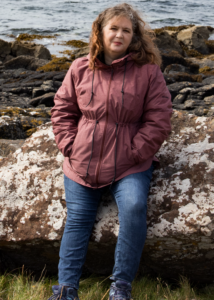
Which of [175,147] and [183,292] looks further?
[175,147]

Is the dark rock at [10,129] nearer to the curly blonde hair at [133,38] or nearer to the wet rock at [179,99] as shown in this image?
the curly blonde hair at [133,38]

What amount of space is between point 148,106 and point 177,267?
166 centimetres

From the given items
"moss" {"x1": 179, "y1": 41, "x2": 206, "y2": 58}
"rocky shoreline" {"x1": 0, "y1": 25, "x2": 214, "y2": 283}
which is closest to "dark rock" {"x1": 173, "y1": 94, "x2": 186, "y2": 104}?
"rocky shoreline" {"x1": 0, "y1": 25, "x2": 214, "y2": 283}

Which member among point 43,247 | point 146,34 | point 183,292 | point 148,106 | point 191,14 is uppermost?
point 191,14

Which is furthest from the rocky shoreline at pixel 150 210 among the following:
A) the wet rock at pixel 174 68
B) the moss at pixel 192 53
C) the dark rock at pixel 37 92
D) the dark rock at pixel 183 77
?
the moss at pixel 192 53

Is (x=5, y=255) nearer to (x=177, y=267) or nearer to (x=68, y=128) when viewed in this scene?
(x=68, y=128)

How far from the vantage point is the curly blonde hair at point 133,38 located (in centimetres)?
296

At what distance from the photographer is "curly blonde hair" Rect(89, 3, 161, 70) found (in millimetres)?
2955

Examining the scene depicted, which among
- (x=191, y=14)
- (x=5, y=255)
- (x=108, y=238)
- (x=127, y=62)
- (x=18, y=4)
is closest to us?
(x=108, y=238)

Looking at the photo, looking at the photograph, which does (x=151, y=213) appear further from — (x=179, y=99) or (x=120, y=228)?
(x=179, y=99)

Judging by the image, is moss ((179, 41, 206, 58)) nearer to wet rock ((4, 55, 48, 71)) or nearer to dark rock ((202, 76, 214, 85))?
dark rock ((202, 76, 214, 85))

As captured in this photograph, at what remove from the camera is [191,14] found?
149ft

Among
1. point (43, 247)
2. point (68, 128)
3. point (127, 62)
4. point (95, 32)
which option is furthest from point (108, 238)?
point (95, 32)

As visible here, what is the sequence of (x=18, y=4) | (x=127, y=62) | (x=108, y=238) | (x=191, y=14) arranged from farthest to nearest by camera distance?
(x=18, y=4) < (x=191, y=14) < (x=127, y=62) < (x=108, y=238)
